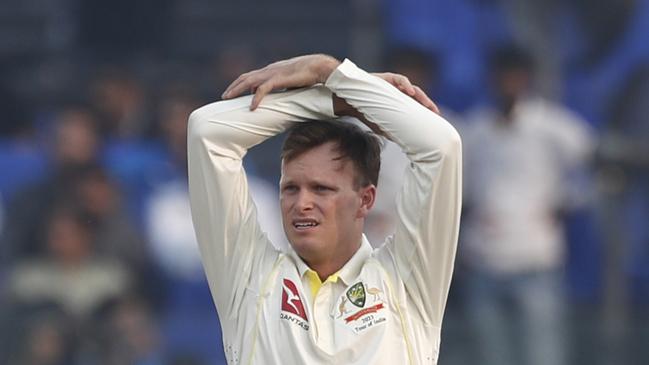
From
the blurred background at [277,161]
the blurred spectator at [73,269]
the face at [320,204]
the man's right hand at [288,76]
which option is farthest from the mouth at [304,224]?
the blurred spectator at [73,269]

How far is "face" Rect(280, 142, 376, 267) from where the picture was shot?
4684 mm

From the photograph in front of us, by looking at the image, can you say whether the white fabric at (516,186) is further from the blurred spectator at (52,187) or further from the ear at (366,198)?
the ear at (366,198)

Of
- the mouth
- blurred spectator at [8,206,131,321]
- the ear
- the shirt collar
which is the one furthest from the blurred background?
the mouth

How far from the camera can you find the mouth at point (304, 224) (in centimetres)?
468

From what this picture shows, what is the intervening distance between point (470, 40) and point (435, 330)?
18.3 feet

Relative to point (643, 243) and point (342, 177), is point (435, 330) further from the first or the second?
point (643, 243)

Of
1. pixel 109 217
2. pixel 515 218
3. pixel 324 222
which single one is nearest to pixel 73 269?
pixel 109 217

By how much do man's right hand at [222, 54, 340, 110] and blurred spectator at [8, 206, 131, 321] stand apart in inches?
194

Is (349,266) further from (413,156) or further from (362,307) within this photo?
(413,156)

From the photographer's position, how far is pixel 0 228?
31.4ft

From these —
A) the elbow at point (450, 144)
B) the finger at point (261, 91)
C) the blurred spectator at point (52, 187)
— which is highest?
the finger at point (261, 91)

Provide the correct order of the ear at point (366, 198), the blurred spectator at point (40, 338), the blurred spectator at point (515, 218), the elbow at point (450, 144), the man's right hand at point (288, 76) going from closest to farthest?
the elbow at point (450, 144)
the man's right hand at point (288, 76)
the ear at point (366, 198)
the blurred spectator at point (515, 218)
the blurred spectator at point (40, 338)

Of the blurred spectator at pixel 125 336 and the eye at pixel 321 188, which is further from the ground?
the eye at pixel 321 188

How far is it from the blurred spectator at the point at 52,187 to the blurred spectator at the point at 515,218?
219 centimetres
